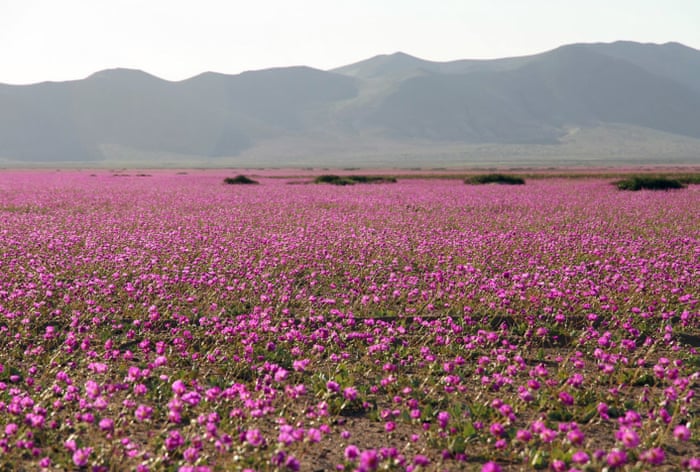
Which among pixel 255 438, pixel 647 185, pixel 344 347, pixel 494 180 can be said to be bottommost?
pixel 344 347

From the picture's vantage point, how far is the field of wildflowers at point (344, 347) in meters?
4.67

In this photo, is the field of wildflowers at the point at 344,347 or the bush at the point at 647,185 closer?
the field of wildflowers at the point at 344,347

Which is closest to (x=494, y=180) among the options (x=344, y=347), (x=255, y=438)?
(x=344, y=347)

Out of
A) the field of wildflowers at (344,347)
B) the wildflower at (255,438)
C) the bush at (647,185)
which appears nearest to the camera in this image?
the wildflower at (255,438)

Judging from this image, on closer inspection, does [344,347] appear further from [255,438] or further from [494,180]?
[494,180]

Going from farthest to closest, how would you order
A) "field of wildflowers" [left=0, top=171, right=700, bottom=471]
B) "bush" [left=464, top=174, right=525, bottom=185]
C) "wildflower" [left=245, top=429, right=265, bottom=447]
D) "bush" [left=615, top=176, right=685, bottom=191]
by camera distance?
"bush" [left=464, top=174, right=525, bottom=185]
"bush" [left=615, top=176, right=685, bottom=191]
"field of wildflowers" [left=0, top=171, right=700, bottom=471]
"wildflower" [left=245, top=429, right=265, bottom=447]

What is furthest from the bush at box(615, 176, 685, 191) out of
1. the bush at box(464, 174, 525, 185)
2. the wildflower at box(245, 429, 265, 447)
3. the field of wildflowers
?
the wildflower at box(245, 429, 265, 447)

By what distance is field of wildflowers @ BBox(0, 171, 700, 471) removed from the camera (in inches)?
184

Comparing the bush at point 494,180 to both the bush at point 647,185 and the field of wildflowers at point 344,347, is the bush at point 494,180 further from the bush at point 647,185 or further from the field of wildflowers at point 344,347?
the field of wildflowers at point 344,347

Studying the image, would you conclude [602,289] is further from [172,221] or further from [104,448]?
[172,221]

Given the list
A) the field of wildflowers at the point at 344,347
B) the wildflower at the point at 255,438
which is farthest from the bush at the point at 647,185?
the wildflower at the point at 255,438

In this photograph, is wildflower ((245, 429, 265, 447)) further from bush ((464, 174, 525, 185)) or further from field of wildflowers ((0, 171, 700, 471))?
bush ((464, 174, 525, 185))

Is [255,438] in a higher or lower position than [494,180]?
lower

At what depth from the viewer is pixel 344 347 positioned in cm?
725
